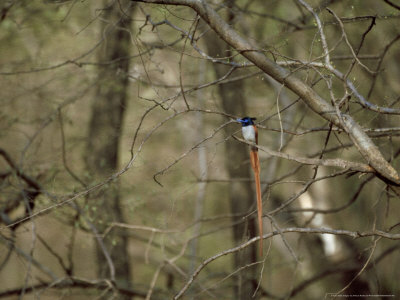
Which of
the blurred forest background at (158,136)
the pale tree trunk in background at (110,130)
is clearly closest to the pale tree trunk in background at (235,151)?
the blurred forest background at (158,136)

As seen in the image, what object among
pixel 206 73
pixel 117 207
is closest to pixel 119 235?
pixel 117 207

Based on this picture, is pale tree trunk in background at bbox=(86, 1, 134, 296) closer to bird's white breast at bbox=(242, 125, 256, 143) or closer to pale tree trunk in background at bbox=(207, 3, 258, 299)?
pale tree trunk in background at bbox=(207, 3, 258, 299)

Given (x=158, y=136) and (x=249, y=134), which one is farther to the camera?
(x=158, y=136)

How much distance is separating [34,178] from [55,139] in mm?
1614

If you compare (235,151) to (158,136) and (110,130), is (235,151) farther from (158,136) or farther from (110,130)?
(158,136)

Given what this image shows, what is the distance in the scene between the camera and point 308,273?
36.8ft

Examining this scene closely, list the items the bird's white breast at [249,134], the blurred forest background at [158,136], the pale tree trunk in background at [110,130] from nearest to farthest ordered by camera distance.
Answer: the bird's white breast at [249,134]
the blurred forest background at [158,136]
the pale tree trunk in background at [110,130]

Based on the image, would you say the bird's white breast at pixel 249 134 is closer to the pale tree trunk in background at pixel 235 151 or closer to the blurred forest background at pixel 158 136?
the blurred forest background at pixel 158 136

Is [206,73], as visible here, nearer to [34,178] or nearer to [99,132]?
[99,132]

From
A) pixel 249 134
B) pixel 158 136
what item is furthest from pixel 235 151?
pixel 249 134

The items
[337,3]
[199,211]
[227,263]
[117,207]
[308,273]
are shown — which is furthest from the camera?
[227,263]

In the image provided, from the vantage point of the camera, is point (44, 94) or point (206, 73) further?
point (206, 73)

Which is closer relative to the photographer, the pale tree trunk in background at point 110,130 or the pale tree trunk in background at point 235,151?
the pale tree trunk in background at point 110,130

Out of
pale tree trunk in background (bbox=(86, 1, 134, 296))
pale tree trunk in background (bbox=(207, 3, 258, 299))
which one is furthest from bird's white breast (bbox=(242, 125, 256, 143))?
pale tree trunk in background (bbox=(207, 3, 258, 299))
